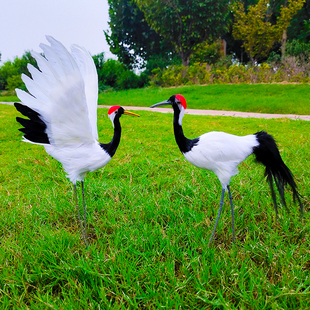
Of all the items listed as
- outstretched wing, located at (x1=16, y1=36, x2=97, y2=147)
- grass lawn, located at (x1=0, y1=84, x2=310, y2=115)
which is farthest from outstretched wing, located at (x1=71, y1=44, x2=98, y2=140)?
grass lawn, located at (x1=0, y1=84, x2=310, y2=115)

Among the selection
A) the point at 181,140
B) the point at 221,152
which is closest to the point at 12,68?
the point at 181,140

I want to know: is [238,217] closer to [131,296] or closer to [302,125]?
[131,296]

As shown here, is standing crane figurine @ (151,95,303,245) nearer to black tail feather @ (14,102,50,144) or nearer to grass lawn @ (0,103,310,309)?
grass lawn @ (0,103,310,309)

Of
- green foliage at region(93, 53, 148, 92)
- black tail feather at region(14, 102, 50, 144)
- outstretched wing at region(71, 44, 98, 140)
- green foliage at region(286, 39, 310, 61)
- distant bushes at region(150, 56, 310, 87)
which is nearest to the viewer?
black tail feather at region(14, 102, 50, 144)

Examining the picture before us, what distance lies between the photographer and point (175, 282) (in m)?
1.65

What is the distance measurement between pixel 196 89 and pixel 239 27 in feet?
31.4

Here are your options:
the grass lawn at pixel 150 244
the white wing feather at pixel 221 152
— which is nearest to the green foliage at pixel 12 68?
the grass lawn at pixel 150 244

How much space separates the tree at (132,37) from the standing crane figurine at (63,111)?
811 inches

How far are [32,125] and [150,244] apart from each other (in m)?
1.31

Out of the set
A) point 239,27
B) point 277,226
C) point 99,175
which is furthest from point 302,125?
point 239,27

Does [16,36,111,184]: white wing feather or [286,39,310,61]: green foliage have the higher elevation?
[286,39,310,61]: green foliage

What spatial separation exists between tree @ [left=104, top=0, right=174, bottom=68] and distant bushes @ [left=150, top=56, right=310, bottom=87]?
7.17 m

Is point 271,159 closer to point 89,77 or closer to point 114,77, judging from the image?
point 89,77

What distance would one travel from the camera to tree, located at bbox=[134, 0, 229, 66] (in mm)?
17250
